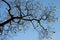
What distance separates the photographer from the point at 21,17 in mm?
24047

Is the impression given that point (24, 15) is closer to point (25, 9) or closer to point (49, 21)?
point (25, 9)

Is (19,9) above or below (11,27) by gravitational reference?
above

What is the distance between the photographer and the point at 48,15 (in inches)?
957

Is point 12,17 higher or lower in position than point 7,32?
higher

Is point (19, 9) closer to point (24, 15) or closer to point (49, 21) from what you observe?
point (24, 15)

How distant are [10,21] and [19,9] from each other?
1172 mm

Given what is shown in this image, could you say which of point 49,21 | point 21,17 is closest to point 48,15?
point 49,21

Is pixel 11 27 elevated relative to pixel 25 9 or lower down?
lower down

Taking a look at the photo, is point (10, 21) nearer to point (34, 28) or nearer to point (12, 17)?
point (12, 17)

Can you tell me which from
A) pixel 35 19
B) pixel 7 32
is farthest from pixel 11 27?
pixel 35 19

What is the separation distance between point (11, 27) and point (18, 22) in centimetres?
79

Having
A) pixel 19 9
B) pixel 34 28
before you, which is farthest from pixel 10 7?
pixel 34 28

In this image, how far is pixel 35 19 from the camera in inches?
965

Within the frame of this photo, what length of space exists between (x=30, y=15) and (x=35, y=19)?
55 cm
